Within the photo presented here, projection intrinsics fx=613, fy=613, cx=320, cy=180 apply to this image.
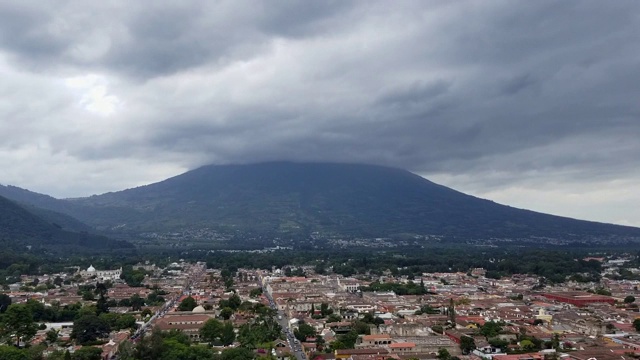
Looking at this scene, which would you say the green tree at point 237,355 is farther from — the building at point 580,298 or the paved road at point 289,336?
the building at point 580,298

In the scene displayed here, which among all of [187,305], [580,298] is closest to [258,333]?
[187,305]

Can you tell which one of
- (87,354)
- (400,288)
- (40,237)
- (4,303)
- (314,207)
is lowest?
(87,354)

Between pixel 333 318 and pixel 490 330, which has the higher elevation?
A: pixel 490 330

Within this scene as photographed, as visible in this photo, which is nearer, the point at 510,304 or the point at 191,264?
the point at 510,304

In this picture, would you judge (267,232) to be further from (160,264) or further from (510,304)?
(510,304)

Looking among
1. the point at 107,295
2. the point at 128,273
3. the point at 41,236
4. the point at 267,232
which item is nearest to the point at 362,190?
the point at 267,232

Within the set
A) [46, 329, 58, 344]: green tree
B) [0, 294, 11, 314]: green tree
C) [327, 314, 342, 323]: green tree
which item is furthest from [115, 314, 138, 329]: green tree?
[327, 314, 342, 323]: green tree

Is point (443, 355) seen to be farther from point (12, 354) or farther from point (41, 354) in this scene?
point (12, 354)

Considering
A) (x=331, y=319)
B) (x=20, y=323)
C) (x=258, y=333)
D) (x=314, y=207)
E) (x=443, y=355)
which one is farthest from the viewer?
(x=314, y=207)
